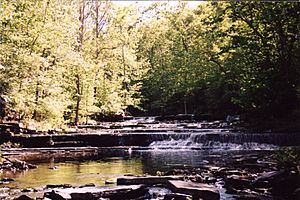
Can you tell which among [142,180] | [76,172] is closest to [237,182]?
[142,180]

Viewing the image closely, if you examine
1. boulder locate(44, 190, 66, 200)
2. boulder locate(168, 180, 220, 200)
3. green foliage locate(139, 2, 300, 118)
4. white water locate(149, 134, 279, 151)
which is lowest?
boulder locate(44, 190, 66, 200)

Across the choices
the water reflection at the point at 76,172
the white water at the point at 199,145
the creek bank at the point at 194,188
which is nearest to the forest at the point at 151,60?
the white water at the point at 199,145

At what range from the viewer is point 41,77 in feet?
57.8

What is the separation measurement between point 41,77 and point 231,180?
1208cm

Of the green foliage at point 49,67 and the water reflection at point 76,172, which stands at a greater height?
the green foliage at point 49,67

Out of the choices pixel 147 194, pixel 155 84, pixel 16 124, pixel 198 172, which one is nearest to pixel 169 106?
pixel 155 84

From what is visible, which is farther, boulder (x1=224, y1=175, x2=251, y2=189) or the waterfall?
the waterfall

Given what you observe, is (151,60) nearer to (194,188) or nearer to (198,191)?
(194,188)

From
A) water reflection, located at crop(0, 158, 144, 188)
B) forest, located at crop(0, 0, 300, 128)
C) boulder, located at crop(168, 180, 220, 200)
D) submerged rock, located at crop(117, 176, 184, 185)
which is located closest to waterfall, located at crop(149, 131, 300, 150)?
forest, located at crop(0, 0, 300, 128)

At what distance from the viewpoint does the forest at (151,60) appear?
10852 mm

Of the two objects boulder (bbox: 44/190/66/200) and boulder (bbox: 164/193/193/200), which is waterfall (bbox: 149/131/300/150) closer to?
boulder (bbox: 164/193/193/200)

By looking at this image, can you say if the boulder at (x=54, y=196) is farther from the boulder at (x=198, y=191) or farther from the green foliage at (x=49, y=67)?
the green foliage at (x=49, y=67)

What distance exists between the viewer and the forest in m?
10.9

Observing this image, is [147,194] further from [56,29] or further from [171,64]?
[171,64]
